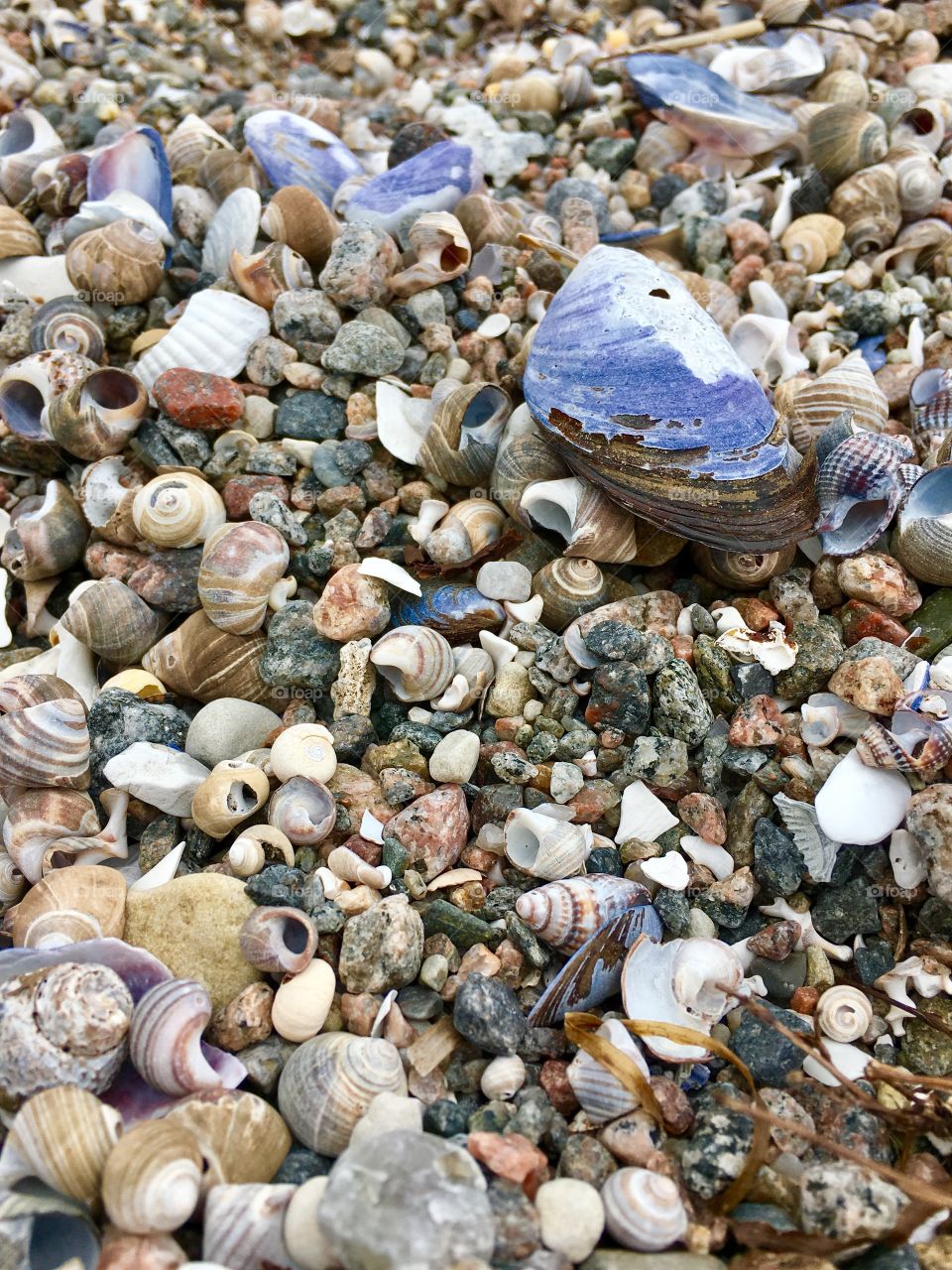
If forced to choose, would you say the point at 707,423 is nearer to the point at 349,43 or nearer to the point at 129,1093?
the point at 129,1093

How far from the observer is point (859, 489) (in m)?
3.05

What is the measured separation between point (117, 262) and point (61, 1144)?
10.8 ft

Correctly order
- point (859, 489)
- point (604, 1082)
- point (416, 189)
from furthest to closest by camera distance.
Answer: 1. point (416, 189)
2. point (859, 489)
3. point (604, 1082)

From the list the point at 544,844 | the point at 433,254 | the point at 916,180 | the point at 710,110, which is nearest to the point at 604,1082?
the point at 544,844

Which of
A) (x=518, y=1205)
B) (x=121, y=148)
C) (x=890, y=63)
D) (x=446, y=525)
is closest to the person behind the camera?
(x=518, y=1205)

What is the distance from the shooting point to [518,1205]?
2.02 metres

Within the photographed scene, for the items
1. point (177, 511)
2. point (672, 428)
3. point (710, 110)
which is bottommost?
point (177, 511)

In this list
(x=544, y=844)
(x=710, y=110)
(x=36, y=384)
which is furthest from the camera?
(x=710, y=110)

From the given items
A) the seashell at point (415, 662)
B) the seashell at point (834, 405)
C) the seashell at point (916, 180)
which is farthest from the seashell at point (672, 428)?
the seashell at point (916, 180)

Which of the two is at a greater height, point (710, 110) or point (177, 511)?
point (710, 110)

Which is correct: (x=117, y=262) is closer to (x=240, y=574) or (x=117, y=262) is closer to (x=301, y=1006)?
(x=240, y=574)

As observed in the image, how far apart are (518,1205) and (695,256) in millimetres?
3786

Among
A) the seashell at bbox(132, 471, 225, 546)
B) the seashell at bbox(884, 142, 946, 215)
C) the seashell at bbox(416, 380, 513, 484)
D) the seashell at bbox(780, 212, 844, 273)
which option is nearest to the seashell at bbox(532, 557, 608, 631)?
the seashell at bbox(416, 380, 513, 484)

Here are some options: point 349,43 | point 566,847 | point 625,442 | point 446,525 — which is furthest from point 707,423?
point 349,43
